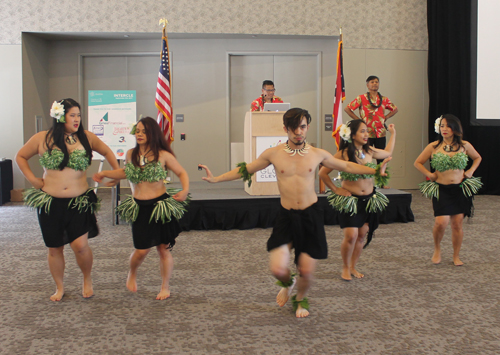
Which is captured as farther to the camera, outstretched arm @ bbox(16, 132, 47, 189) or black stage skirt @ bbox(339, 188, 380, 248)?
black stage skirt @ bbox(339, 188, 380, 248)

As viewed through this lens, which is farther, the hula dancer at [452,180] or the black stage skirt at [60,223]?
the hula dancer at [452,180]

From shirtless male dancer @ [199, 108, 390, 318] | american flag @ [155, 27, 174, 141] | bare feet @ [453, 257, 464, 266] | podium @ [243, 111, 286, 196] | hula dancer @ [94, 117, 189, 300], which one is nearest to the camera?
shirtless male dancer @ [199, 108, 390, 318]

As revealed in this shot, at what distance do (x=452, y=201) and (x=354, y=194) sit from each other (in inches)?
40.5

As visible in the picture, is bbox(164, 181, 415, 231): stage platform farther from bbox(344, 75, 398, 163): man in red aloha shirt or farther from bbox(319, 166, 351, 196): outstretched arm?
bbox(344, 75, 398, 163): man in red aloha shirt

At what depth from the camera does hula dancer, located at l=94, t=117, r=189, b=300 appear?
3.10m

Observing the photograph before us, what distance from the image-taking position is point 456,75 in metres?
8.69

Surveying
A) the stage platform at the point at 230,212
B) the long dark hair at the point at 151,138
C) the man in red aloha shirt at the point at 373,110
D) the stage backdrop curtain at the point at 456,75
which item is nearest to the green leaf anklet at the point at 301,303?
the long dark hair at the point at 151,138

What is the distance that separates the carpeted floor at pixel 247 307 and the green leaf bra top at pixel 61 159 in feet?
3.11

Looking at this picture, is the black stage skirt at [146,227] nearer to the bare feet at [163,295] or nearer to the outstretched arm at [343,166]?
the bare feet at [163,295]

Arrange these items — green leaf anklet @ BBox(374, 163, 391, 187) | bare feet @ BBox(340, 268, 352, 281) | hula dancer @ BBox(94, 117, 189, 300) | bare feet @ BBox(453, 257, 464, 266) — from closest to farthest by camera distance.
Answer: hula dancer @ BBox(94, 117, 189, 300) → green leaf anklet @ BBox(374, 163, 391, 187) → bare feet @ BBox(340, 268, 352, 281) → bare feet @ BBox(453, 257, 464, 266)

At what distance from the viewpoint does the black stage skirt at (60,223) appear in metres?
3.05

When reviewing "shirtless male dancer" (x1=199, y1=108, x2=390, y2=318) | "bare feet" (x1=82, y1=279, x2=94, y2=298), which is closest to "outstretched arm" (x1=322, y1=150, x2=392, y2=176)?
"shirtless male dancer" (x1=199, y1=108, x2=390, y2=318)

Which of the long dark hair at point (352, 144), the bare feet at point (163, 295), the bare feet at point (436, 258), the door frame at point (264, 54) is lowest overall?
the bare feet at point (163, 295)

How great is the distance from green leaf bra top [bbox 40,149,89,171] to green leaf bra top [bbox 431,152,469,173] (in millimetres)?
2921
